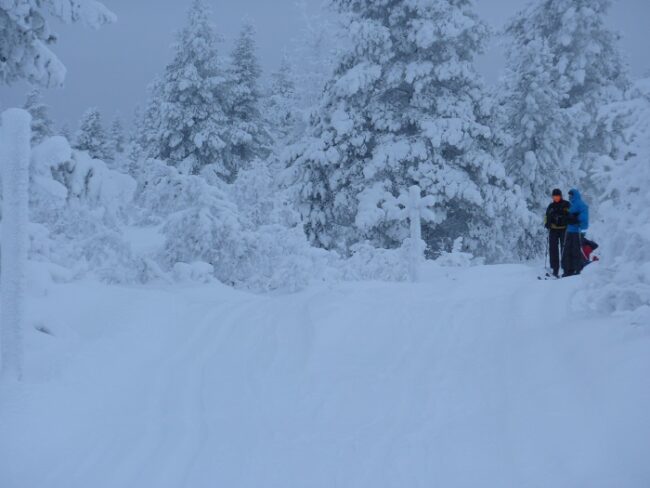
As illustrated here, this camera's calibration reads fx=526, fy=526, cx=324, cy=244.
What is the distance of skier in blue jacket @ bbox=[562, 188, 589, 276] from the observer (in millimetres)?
10008

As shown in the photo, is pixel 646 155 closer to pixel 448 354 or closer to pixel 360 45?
pixel 448 354

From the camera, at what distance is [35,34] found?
6.69 metres

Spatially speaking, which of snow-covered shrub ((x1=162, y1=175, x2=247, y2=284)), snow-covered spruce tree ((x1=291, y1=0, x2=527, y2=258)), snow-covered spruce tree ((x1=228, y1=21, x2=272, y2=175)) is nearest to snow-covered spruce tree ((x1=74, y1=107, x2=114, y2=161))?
snow-covered spruce tree ((x1=228, y1=21, x2=272, y2=175))

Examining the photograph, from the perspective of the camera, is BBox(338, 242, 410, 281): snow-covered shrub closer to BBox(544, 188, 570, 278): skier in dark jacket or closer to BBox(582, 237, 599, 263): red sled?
BBox(544, 188, 570, 278): skier in dark jacket

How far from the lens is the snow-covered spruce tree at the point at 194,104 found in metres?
24.0

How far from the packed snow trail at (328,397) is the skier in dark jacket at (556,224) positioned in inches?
146

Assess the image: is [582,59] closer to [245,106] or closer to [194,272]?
[245,106]

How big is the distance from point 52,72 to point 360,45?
32.6 feet

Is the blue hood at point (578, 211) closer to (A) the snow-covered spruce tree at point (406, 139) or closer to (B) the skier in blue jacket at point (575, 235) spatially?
(B) the skier in blue jacket at point (575, 235)

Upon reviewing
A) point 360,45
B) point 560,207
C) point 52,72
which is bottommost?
point 560,207

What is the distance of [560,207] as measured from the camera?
1060 centimetres

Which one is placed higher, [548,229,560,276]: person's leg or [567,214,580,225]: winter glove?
[567,214,580,225]: winter glove

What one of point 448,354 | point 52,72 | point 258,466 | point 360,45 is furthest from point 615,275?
point 360,45

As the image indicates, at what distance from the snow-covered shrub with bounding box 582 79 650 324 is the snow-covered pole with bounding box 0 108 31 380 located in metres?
5.40
